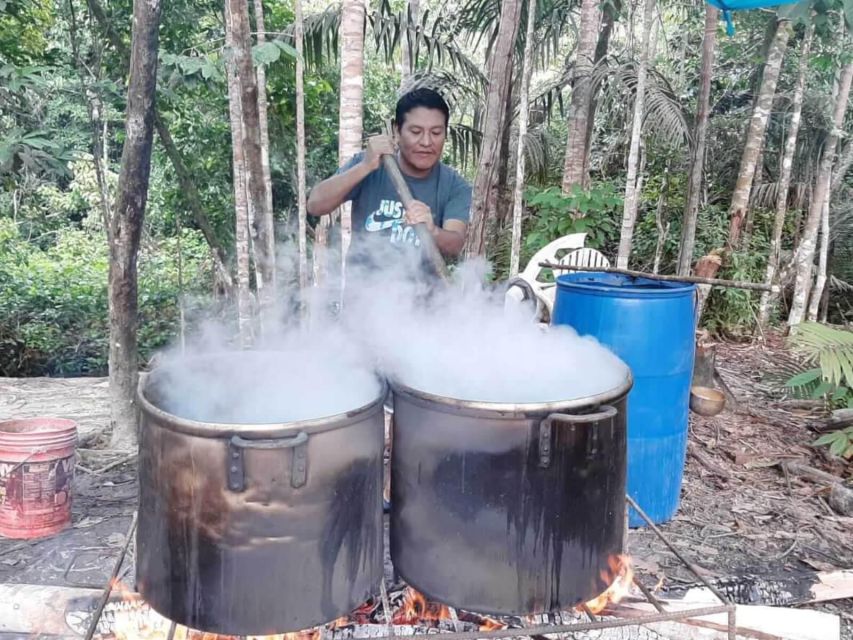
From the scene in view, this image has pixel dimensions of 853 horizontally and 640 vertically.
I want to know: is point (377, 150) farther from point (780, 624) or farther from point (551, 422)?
point (780, 624)

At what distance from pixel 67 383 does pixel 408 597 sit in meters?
5.47

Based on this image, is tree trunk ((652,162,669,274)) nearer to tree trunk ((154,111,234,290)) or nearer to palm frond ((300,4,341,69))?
palm frond ((300,4,341,69))

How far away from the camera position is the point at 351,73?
4.33 m

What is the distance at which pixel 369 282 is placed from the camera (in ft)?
9.50

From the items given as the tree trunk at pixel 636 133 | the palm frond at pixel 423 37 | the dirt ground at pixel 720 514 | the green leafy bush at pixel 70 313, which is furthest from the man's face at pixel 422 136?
the green leafy bush at pixel 70 313

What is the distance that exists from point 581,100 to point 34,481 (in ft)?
19.1

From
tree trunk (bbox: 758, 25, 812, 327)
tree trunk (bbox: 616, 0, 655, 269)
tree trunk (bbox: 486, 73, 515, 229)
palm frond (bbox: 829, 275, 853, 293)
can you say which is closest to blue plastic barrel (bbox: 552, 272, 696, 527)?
tree trunk (bbox: 616, 0, 655, 269)

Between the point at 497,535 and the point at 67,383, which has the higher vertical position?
the point at 497,535

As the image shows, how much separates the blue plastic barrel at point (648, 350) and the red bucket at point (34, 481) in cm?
249

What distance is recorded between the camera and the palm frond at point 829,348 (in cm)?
361

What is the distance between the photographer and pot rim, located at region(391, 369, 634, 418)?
164 cm

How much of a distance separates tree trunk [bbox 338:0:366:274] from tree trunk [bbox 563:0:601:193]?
286 centimetres

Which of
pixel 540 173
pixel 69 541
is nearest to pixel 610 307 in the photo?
pixel 69 541

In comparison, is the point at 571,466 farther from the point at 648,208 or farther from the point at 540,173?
the point at 648,208
